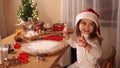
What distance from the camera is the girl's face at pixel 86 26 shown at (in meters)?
1.71

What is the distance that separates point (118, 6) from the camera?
2.40m

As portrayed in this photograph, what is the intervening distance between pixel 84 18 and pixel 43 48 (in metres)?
0.40

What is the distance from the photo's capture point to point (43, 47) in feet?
5.77

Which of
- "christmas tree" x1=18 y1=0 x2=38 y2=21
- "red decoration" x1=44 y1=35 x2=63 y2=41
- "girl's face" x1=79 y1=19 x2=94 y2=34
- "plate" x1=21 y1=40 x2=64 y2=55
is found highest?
"christmas tree" x1=18 y1=0 x2=38 y2=21

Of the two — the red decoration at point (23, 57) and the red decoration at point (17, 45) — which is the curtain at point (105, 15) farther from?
the red decoration at point (23, 57)

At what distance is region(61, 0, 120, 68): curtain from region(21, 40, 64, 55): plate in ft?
2.42

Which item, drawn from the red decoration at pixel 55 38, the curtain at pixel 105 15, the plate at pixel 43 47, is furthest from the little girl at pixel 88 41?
the curtain at pixel 105 15

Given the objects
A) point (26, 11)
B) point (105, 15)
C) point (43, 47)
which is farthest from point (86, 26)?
point (26, 11)

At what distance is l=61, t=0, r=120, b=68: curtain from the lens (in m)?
2.47

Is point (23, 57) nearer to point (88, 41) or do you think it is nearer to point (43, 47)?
point (43, 47)

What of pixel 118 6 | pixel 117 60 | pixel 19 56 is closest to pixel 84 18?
pixel 19 56

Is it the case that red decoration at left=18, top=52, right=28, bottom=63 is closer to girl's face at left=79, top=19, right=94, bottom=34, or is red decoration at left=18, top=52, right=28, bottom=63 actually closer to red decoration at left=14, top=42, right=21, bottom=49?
red decoration at left=14, top=42, right=21, bottom=49

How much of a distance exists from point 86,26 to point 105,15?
2.92 feet

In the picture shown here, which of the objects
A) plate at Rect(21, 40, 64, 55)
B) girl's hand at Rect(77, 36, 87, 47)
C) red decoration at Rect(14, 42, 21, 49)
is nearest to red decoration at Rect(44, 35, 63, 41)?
plate at Rect(21, 40, 64, 55)
